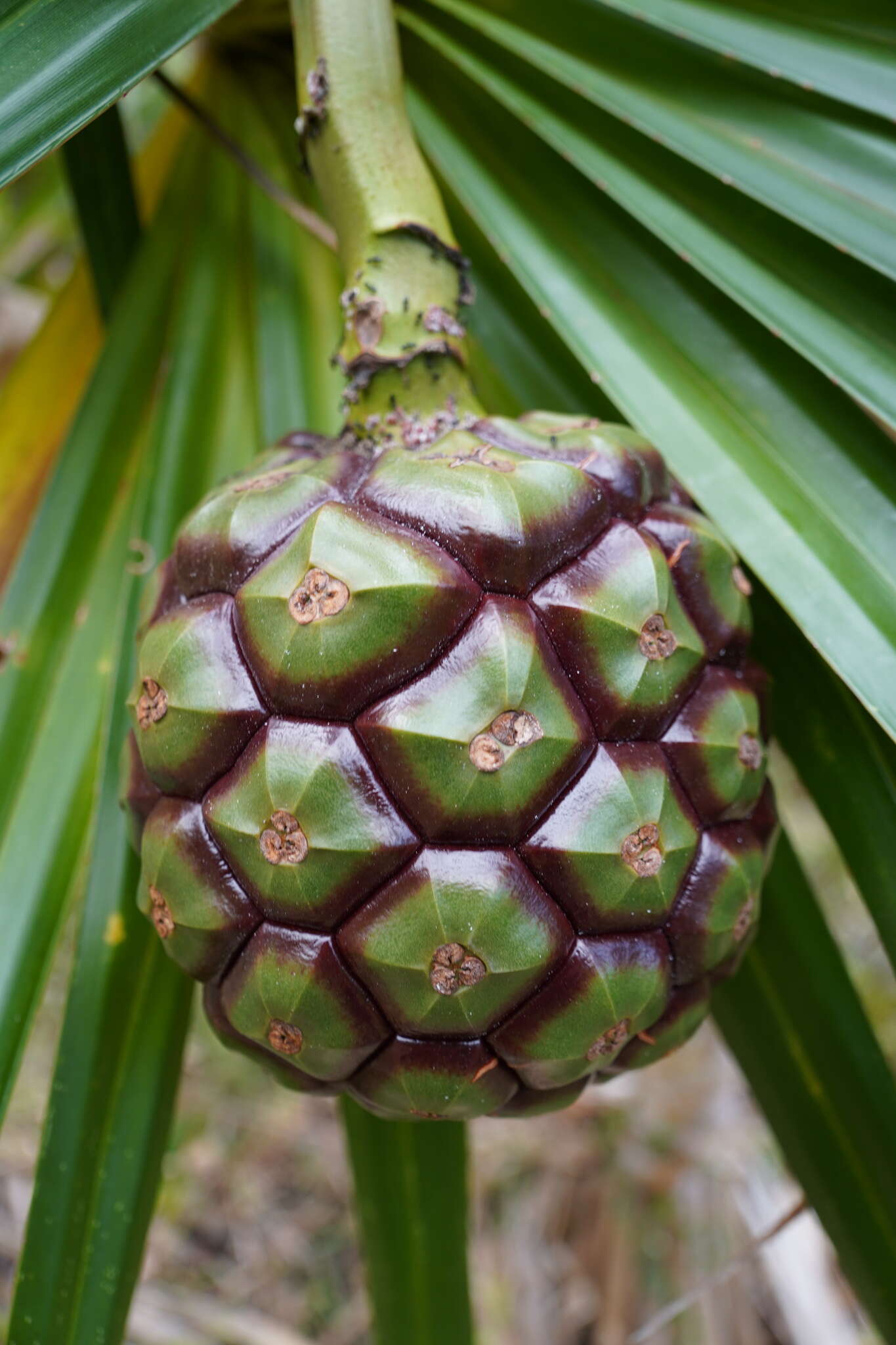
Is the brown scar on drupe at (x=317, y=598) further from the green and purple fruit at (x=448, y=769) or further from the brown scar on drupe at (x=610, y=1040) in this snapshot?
the brown scar on drupe at (x=610, y=1040)

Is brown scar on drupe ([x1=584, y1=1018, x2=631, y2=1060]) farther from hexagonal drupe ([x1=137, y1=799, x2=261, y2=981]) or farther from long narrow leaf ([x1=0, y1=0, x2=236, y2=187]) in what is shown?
long narrow leaf ([x1=0, y1=0, x2=236, y2=187])

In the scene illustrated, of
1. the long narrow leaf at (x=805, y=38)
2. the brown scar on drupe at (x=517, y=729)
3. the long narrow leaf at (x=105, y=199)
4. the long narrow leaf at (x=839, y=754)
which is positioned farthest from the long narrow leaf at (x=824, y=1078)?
the long narrow leaf at (x=105, y=199)

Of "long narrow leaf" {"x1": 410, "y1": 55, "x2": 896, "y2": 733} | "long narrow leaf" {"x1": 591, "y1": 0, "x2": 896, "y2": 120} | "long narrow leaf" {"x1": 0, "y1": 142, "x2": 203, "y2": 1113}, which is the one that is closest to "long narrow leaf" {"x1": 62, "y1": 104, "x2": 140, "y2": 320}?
"long narrow leaf" {"x1": 0, "y1": 142, "x2": 203, "y2": 1113}

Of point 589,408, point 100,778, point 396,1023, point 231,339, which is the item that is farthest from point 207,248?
point 396,1023

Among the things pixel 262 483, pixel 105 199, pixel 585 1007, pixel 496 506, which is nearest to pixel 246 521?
pixel 262 483

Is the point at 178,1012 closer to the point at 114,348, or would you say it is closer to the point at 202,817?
the point at 202,817
